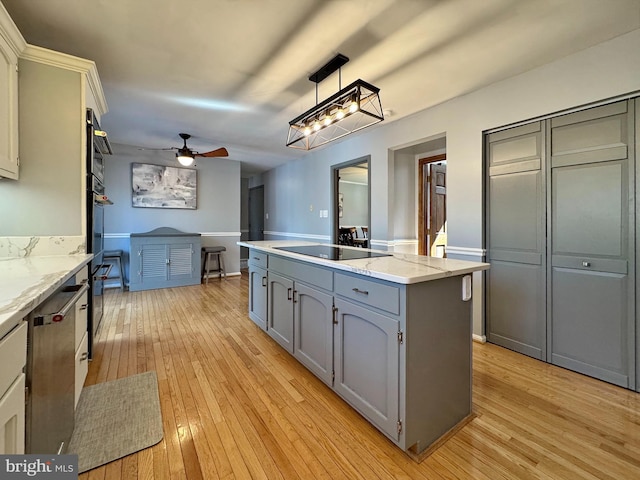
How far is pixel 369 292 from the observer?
1.52 meters

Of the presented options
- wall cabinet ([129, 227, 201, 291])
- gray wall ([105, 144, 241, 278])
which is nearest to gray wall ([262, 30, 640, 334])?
gray wall ([105, 144, 241, 278])

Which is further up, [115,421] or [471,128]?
[471,128]

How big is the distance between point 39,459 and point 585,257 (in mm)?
3219

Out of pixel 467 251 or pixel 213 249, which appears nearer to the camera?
pixel 467 251

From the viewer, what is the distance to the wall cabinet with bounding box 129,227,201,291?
4.70 meters

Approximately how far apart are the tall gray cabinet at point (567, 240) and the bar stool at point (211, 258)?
15.1ft

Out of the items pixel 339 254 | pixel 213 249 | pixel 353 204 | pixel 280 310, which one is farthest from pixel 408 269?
pixel 353 204

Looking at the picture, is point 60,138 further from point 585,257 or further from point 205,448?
point 585,257

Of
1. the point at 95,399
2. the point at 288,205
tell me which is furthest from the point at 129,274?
the point at 95,399

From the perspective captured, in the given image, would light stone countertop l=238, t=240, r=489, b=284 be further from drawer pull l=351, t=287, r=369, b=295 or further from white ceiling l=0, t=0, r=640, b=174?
white ceiling l=0, t=0, r=640, b=174

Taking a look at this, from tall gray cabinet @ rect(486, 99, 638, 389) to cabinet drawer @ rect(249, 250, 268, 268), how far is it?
2.17m

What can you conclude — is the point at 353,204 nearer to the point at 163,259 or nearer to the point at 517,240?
the point at 163,259

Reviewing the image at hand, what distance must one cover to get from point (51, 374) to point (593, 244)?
328 cm

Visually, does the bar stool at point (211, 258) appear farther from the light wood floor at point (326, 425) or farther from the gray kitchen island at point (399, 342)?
the gray kitchen island at point (399, 342)
